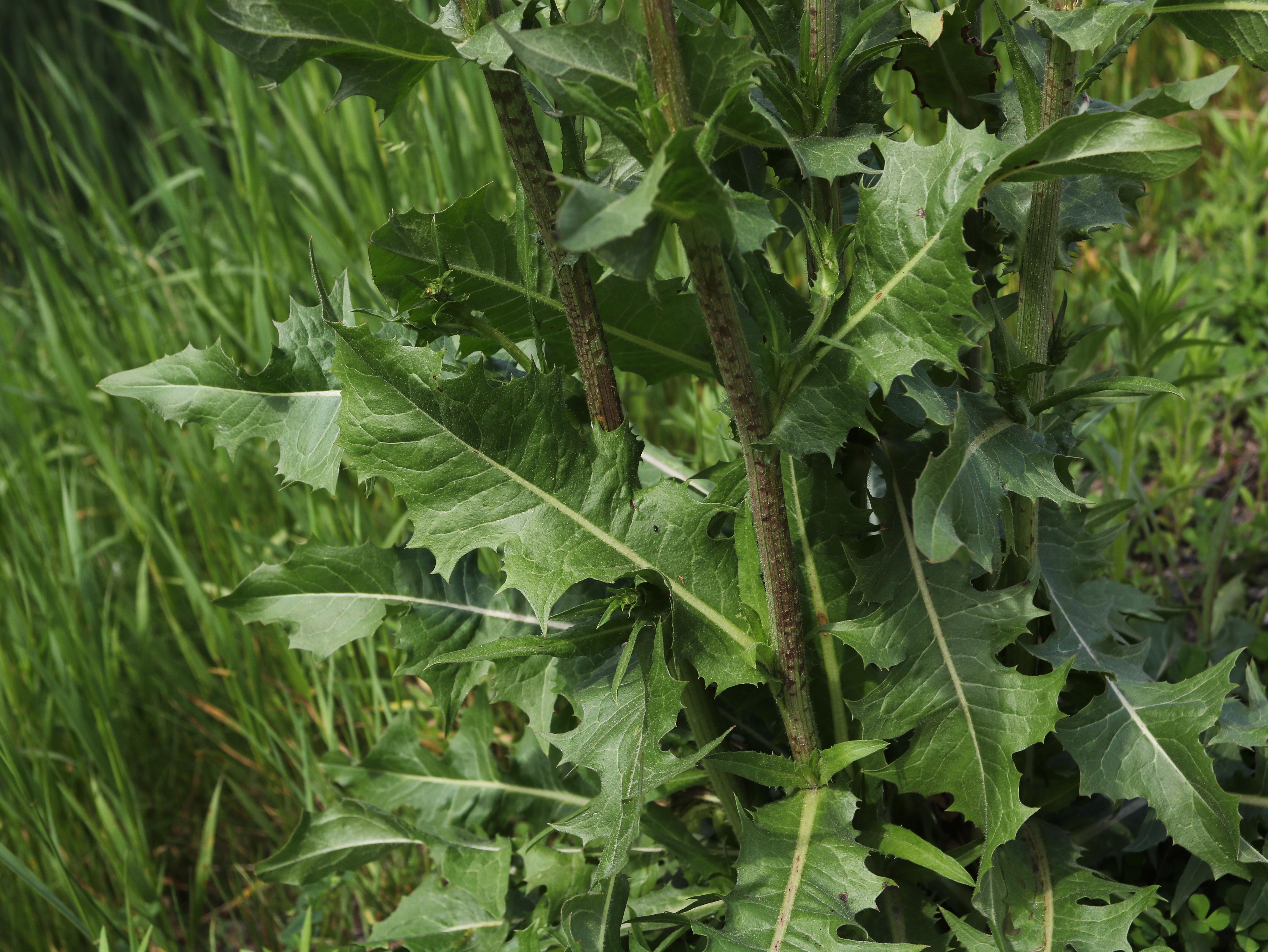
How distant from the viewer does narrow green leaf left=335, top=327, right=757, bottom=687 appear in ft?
3.41

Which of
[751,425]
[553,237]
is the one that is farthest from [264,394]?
[751,425]

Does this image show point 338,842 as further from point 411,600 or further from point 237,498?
point 237,498

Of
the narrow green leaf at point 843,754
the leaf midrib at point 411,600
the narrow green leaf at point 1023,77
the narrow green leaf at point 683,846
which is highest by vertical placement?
the narrow green leaf at point 1023,77

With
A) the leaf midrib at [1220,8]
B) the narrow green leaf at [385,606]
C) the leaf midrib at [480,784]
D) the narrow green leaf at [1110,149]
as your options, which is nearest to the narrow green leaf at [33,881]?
the leaf midrib at [480,784]

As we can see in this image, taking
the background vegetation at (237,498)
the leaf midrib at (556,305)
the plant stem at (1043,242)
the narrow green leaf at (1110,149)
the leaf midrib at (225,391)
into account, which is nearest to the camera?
the narrow green leaf at (1110,149)

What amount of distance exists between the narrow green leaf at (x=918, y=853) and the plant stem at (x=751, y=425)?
0.12 metres

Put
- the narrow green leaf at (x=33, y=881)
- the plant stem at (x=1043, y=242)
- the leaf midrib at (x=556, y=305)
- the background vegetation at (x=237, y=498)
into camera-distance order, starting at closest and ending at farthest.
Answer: the plant stem at (x=1043, y=242) < the leaf midrib at (x=556, y=305) < the narrow green leaf at (x=33, y=881) < the background vegetation at (x=237, y=498)

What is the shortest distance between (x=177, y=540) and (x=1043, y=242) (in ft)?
5.92

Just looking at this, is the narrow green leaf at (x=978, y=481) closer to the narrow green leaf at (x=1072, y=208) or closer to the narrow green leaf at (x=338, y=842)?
the narrow green leaf at (x=1072, y=208)

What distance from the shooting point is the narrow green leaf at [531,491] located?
1039mm

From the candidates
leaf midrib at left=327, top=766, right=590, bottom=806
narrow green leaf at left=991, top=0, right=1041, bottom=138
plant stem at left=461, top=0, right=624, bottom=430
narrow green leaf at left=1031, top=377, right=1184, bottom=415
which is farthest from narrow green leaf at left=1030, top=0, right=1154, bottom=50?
leaf midrib at left=327, top=766, right=590, bottom=806

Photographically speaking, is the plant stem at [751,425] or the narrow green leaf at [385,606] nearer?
the plant stem at [751,425]

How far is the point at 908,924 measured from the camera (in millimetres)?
1185

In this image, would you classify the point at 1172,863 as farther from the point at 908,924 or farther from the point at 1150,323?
the point at 1150,323
